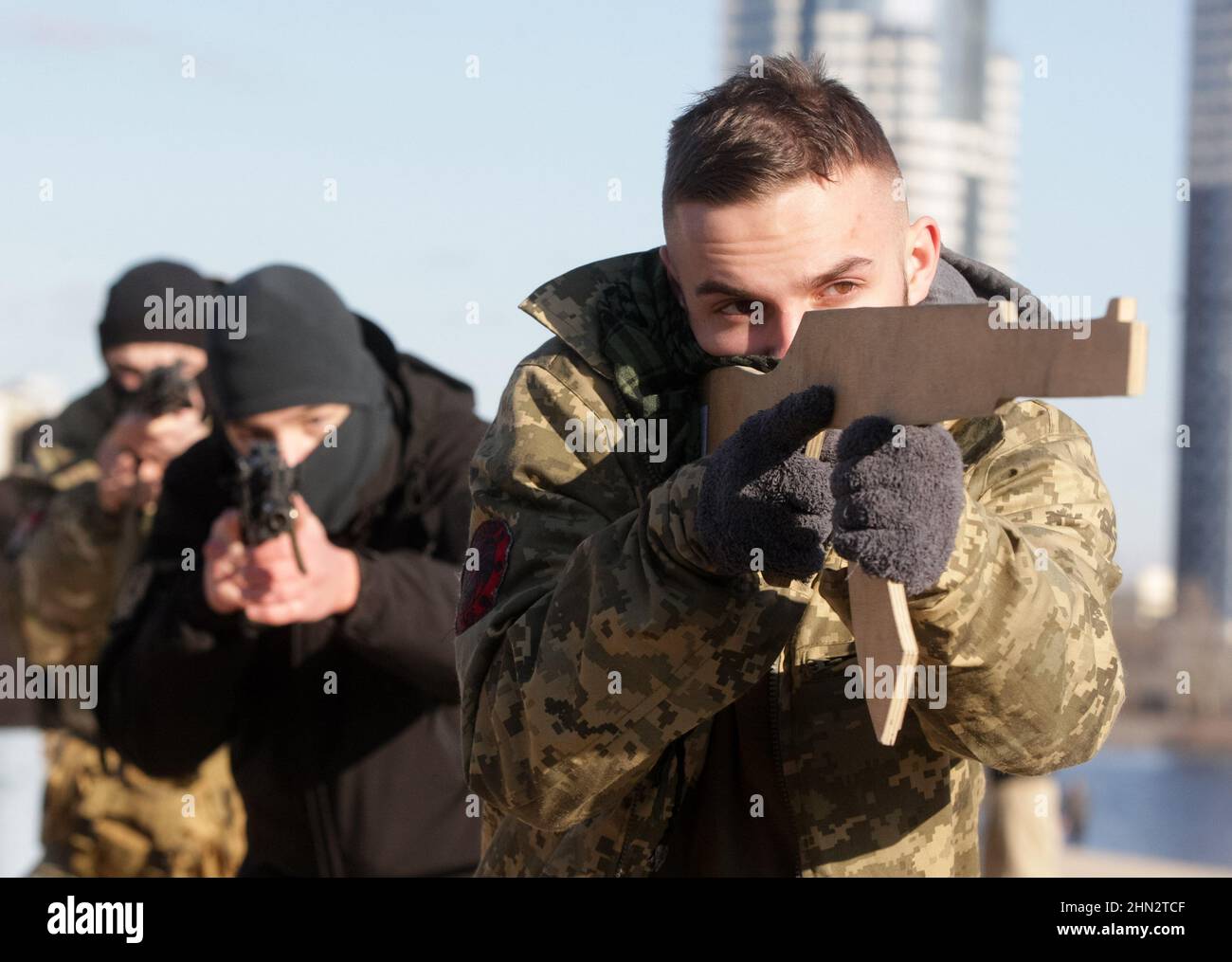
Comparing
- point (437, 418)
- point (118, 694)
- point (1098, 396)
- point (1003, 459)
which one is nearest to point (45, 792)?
point (118, 694)

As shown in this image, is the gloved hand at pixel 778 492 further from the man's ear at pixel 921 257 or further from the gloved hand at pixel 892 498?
the man's ear at pixel 921 257

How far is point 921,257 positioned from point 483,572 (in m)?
0.77

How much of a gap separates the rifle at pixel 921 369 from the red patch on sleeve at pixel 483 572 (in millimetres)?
483

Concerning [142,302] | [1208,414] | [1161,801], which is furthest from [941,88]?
[142,302]

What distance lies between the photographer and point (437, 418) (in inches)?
185

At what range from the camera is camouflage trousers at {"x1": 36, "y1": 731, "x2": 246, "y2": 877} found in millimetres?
5098

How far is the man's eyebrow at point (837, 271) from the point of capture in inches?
93.3

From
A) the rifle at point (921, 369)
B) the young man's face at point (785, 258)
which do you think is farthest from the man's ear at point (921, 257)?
the rifle at point (921, 369)

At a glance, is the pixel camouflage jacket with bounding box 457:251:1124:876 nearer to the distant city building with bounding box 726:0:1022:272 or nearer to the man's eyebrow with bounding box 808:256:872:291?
the man's eyebrow with bounding box 808:256:872:291

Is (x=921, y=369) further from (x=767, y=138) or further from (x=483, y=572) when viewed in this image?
(x=483, y=572)

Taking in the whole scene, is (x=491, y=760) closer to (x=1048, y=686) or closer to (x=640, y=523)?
(x=640, y=523)

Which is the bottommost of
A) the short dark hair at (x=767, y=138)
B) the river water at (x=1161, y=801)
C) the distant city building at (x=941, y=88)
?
the river water at (x=1161, y=801)

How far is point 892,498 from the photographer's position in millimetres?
1954

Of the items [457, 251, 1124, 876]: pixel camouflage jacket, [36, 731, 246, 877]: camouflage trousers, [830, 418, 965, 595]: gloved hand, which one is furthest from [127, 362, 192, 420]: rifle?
[830, 418, 965, 595]: gloved hand
